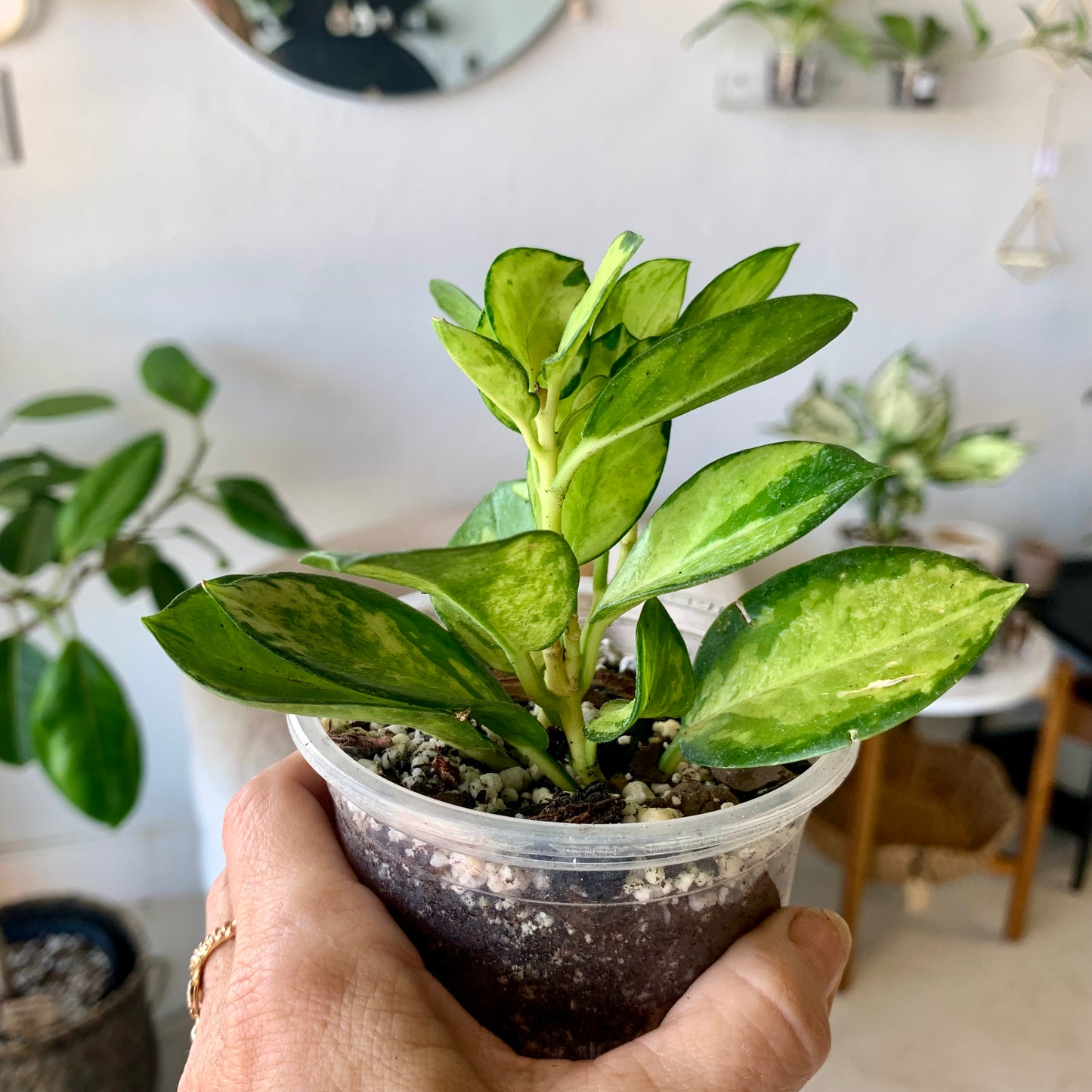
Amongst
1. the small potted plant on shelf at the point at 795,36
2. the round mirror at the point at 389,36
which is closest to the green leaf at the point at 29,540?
the round mirror at the point at 389,36

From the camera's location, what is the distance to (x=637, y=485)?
39 centimetres

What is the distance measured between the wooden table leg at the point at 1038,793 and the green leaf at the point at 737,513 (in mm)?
1284

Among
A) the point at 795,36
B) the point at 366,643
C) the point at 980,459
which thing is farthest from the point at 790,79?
the point at 366,643

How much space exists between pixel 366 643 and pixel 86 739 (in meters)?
0.83

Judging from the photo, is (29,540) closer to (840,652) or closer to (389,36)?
(389,36)

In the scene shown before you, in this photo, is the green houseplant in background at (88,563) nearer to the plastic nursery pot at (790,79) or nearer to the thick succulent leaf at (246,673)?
the thick succulent leaf at (246,673)

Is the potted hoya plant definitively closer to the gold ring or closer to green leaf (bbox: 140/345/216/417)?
the gold ring

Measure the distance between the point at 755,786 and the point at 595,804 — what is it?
0.08 metres

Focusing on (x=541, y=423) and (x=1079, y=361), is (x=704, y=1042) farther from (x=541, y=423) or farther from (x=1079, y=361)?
(x=1079, y=361)

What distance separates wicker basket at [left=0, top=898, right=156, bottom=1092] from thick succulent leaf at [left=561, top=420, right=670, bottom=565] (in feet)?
3.38

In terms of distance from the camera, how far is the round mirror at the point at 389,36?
1.21 m

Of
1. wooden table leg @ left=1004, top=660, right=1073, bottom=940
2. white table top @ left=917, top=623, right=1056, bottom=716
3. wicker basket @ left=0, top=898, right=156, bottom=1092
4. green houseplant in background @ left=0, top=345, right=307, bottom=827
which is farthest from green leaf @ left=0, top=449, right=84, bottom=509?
wooden table leg @ left=1004, top=660, right=1073, bottom=940

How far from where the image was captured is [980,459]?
1.34m

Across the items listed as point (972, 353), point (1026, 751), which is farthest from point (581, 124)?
point (1026, 751)
